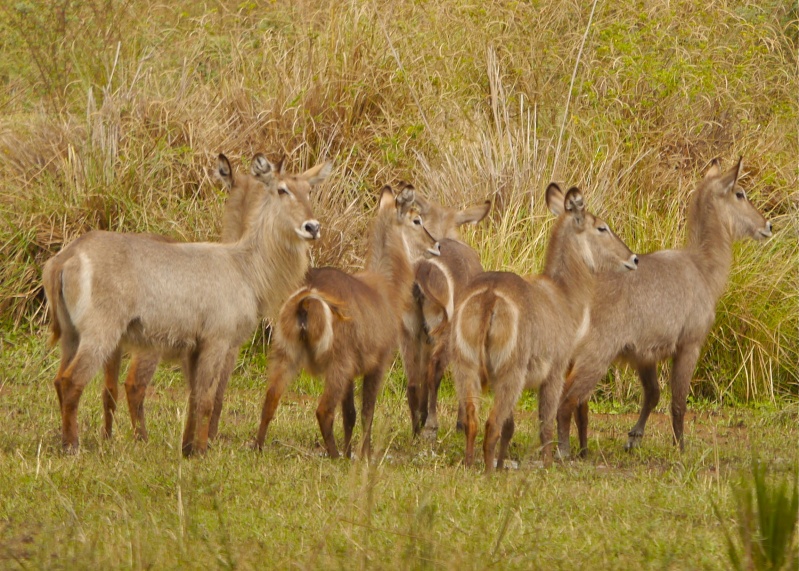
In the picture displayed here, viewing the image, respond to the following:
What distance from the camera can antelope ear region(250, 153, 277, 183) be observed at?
6.68 m

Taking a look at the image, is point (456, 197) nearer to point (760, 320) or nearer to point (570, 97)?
point (570, 97)

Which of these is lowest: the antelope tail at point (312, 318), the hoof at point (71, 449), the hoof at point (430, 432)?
the hoof at point (430, 432)

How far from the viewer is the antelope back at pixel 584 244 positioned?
22.3ft

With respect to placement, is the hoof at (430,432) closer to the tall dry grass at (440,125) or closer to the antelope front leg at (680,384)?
the antelope front leg at (680,384)

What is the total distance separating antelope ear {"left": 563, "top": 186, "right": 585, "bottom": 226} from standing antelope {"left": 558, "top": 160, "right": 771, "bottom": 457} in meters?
0.38

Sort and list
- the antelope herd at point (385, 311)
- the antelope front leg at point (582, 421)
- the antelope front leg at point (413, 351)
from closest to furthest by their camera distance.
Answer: the antelope herd at point (385, 311), the antelope front leg at point (582, 421), the antelope front leg at point (413, 351)

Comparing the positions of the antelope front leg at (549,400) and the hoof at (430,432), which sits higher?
the antelope front leg at (549,400)

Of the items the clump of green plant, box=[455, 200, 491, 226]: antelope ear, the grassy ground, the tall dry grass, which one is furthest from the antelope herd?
the clump of green plant

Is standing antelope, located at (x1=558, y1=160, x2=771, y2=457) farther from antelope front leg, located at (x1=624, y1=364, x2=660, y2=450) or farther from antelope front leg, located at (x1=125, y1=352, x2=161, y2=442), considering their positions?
antelope front leg, located at (x1=125, y1=352, x2=161, y2=442)

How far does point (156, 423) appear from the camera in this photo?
7.25 m

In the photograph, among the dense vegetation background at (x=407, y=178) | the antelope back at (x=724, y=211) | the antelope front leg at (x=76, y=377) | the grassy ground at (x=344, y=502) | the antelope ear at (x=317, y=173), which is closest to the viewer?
the grassy ground at (x=344, y=502)

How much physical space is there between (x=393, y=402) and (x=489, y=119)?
161 inches

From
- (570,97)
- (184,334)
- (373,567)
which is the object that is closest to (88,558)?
(373,567)

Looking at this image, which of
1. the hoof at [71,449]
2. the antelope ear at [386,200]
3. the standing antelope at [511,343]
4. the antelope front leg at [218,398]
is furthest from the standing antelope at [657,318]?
the hoof at [71,449]
